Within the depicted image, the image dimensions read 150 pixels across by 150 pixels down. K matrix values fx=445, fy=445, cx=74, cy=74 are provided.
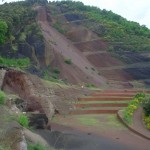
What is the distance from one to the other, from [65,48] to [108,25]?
34.5 feet

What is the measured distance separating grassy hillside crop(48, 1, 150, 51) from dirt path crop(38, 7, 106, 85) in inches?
89.2

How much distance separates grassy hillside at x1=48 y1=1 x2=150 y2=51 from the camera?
57.3 m

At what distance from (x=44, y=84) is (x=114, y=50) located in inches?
1168

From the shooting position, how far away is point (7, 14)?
122ft

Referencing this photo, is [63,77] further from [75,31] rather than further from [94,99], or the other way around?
[75,31]

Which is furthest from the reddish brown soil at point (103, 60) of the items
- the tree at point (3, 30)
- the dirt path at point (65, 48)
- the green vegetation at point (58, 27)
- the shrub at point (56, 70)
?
the tree at point (3, 30)

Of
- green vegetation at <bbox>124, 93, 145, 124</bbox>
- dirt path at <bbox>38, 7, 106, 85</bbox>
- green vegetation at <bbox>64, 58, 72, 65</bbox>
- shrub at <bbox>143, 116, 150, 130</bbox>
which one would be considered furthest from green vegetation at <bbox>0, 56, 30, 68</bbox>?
shrub at <bbox>143, 116, 150, 130</bbox>

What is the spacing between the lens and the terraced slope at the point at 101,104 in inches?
1080

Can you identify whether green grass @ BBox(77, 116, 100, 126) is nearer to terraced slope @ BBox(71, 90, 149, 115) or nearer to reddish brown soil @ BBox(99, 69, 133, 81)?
terraced slope @ BBox(71, 90, 149, 115)

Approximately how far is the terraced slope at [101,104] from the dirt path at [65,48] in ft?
41.4

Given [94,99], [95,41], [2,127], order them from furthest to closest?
[95,41], [94,99], [2,127]

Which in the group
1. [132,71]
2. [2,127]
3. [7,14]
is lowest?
[132,71]

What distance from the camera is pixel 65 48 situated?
2093 inches

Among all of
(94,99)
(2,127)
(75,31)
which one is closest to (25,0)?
(75,31)
